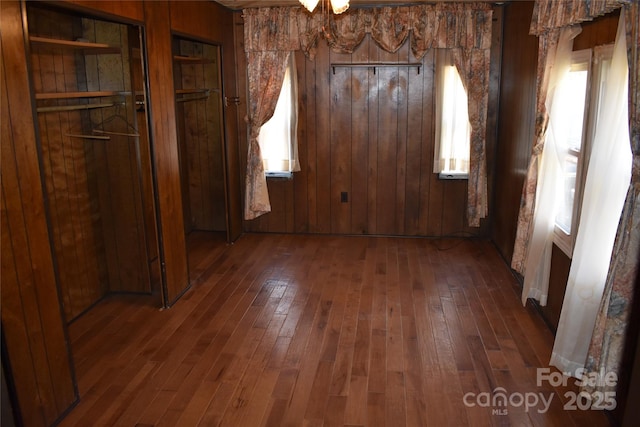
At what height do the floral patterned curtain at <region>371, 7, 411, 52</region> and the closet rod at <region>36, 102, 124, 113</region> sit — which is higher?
the floral patterned curtain at <region>371, 7, 411, 52</region>

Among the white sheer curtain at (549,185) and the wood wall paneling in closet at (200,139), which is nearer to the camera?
the white sheer curtain at (549,185)

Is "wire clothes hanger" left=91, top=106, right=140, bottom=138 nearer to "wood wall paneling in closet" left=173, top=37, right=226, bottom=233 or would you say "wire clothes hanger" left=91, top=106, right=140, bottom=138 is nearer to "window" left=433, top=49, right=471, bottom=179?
"wood wall paneling in closet" left=173, top=37, right=226, bottom=233

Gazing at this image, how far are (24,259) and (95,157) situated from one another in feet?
5.85

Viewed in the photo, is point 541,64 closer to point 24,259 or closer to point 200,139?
point 24,259

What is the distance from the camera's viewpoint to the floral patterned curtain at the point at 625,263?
2285mm

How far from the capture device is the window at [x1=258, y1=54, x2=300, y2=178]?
558cm

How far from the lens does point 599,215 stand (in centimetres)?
271

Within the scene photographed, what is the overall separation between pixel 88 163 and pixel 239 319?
1674 mm

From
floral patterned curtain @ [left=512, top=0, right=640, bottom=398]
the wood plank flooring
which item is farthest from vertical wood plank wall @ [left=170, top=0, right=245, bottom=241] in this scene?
floral patterned curtain @ [left=512, top=0, right=640, bottom=398]

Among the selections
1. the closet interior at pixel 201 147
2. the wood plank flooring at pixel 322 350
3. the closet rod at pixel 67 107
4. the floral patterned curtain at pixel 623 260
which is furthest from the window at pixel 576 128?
the closet interior at pixel 201 147

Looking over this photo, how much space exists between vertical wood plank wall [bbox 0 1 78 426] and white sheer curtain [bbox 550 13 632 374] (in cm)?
280

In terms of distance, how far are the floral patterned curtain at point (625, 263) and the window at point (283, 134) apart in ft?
12.0

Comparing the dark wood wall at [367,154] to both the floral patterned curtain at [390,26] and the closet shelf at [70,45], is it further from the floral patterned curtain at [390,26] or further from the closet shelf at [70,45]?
the closet shelf at [70,45]

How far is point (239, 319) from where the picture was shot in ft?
12.6
